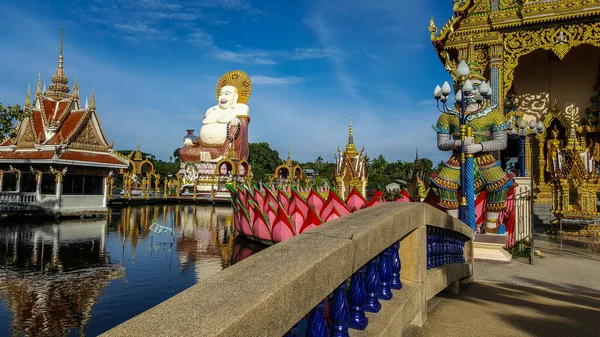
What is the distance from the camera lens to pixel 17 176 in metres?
23.0

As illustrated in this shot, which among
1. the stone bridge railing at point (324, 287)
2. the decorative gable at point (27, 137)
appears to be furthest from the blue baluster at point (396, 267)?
the decorative gable at point (27, 137)

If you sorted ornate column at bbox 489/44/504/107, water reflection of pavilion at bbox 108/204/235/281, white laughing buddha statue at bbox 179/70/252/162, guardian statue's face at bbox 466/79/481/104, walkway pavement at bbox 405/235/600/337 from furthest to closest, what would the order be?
white laughing buddha statue at bbox 179/70/252/162, ornate column at bbox 489/44/504/107, water reflection of pavilion at bbox 108/204/235/281, guardian statue's face at bbox 466/79/481/104, walkway pavement at bbox 405/235/600/337

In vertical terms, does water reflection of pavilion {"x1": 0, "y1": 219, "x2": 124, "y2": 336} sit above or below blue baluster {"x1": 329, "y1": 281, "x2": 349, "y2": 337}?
below

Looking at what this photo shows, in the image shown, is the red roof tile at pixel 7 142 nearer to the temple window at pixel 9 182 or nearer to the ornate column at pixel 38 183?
the temple window at pixel 9 182

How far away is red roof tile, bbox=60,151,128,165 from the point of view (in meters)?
21.2

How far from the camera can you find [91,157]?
22.5 m

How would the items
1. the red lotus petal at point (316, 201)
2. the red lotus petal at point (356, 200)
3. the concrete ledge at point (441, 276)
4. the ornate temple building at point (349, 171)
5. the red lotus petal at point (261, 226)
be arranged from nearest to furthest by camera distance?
1. the concrete ledge at point (441, 276)
2. the red lotus petal at point (356, 200)
3. the red lotus petal at point (316, 201)
4. the red lotus petal at point (261, 226)
5. the ornate temple building at point (349, 171)

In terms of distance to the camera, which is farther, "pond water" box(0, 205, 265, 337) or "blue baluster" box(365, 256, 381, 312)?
"pond water" box(0, 205, 265, 337)

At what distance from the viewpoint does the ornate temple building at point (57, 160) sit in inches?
819

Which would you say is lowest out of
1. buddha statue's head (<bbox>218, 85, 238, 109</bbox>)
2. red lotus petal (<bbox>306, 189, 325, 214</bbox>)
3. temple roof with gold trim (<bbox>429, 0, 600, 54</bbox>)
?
red lotus petal (<bbox>306, 189, 325, 214</bbox>)

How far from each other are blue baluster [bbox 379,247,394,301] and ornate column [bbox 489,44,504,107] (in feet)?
47.0

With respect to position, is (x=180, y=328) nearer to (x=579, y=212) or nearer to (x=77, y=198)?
(x=579, y=212)

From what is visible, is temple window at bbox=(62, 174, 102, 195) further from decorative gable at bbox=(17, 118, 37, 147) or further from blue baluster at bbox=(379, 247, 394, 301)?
blue baluster at bbox=(379, 247, 394, 301)

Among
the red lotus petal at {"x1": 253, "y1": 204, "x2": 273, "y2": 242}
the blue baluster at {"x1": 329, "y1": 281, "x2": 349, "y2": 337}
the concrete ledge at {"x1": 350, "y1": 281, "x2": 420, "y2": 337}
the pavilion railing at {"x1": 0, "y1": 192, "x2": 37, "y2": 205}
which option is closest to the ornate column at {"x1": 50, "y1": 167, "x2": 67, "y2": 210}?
the pavilion railing at {"x1": 0, "y1": 192, "x2": 37, "y2": 205}
